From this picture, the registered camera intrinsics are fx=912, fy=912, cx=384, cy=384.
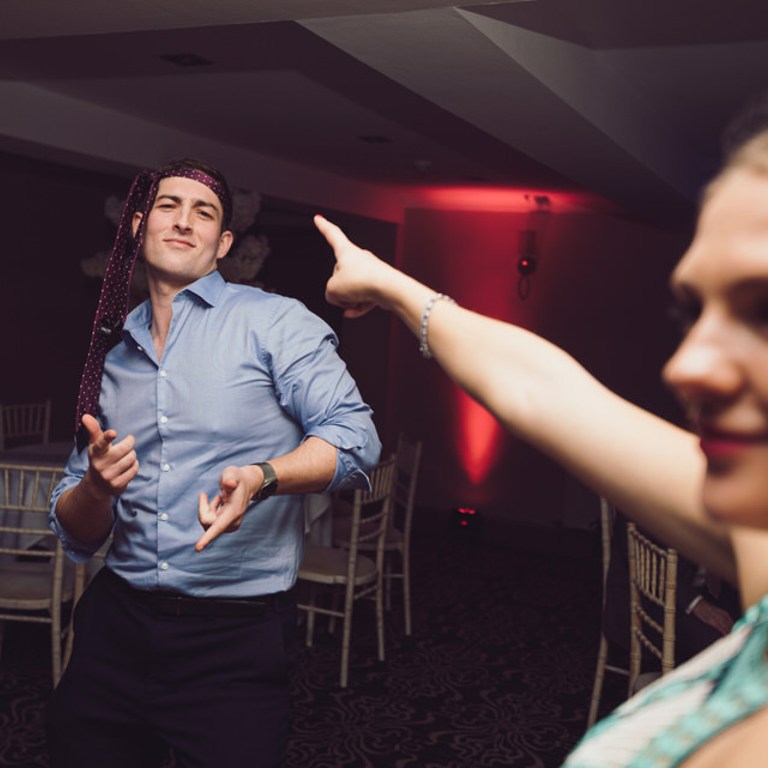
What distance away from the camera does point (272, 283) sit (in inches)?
357

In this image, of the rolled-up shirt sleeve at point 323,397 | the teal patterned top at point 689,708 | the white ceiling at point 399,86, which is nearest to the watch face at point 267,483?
the rolled-up shirt sleeve at point 323,397

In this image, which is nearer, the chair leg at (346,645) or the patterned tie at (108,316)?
the patterned tie at (108,316)

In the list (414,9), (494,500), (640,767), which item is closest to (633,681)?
(414,9)

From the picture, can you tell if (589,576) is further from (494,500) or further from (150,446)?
(150,446)

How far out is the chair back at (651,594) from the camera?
2.75 meters

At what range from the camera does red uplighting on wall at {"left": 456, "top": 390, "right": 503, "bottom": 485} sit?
7.90 metres

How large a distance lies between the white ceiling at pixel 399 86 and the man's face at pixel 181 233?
0.87 metres

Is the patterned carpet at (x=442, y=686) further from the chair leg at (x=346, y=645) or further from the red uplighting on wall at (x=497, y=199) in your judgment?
the red uplighting on wall at (x=497, y=199)

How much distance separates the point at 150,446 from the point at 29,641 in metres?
2.92

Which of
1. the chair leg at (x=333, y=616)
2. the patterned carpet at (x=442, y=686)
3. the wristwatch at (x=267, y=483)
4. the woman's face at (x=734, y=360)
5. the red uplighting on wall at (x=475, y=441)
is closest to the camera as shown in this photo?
the woman's face at (x=734, y=360)

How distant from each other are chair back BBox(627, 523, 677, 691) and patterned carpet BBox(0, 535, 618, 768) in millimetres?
696

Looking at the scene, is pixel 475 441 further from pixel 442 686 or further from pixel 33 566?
pixel 33 566

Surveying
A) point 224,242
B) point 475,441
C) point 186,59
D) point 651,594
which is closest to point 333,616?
point 651,594

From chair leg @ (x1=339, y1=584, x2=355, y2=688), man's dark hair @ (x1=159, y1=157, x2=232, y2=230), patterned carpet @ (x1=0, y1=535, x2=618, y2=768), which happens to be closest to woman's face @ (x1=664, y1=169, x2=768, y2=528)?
man's dark hair @ (x1=159, y1=157, x2=232, y2=230)
